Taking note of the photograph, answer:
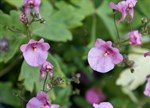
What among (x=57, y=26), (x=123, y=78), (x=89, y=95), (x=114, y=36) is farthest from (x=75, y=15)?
(x=89, y=95)

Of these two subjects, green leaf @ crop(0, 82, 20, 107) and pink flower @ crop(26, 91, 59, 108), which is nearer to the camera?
pink flower @ crop(26, 91, 59, 108)

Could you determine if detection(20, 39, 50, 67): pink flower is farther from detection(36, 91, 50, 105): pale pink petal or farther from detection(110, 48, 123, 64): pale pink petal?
detection(110, 48, 123, 64): pale pink petal

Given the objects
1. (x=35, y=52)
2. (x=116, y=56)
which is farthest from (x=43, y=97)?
(x=116, y=56)

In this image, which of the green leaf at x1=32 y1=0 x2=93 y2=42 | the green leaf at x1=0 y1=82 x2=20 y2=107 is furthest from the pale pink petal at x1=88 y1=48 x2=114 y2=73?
the green leaf at x1=0 y1=82 x2=20 y2=107

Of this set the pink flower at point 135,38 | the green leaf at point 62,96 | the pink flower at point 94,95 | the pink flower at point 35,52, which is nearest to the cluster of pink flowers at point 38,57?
the pink flower at point 35,52

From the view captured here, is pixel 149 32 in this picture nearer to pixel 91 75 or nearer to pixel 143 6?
pixel 143 6

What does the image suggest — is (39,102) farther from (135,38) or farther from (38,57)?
(135,38)

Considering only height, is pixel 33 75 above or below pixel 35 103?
above
